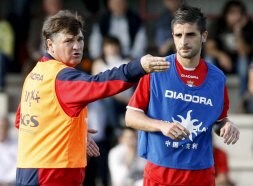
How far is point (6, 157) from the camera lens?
1387 centimetres

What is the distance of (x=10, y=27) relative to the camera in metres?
15.7

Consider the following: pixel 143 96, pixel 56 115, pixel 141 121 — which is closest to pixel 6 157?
pixel 143 96

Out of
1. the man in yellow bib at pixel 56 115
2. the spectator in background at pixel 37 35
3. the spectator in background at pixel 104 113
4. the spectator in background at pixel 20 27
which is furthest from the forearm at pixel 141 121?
the spectator in background at pixel 20 27

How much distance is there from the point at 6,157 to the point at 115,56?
6.59 ft

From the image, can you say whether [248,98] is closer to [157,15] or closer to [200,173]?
[157,15]

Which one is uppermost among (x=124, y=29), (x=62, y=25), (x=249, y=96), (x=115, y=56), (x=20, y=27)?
(x=62, y=25)

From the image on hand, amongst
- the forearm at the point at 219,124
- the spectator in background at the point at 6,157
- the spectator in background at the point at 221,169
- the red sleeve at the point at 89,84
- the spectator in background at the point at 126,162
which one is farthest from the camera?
the spectator in background at the point at 6,157

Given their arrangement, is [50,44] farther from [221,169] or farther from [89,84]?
[221,169]

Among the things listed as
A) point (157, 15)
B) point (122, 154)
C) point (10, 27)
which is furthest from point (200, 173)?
point (157, 15)

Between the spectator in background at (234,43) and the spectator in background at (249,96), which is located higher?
the spectator in background at (234,43)

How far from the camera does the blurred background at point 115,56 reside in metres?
14.4

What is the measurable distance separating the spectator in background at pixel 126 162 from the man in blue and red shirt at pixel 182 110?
480 centimetres

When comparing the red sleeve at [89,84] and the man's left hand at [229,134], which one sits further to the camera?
the man's left hand at [229,134]

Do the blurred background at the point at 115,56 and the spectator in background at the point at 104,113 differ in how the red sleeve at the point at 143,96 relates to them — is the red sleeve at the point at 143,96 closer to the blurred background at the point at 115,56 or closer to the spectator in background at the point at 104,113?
the blurred background at the point at 115,56
